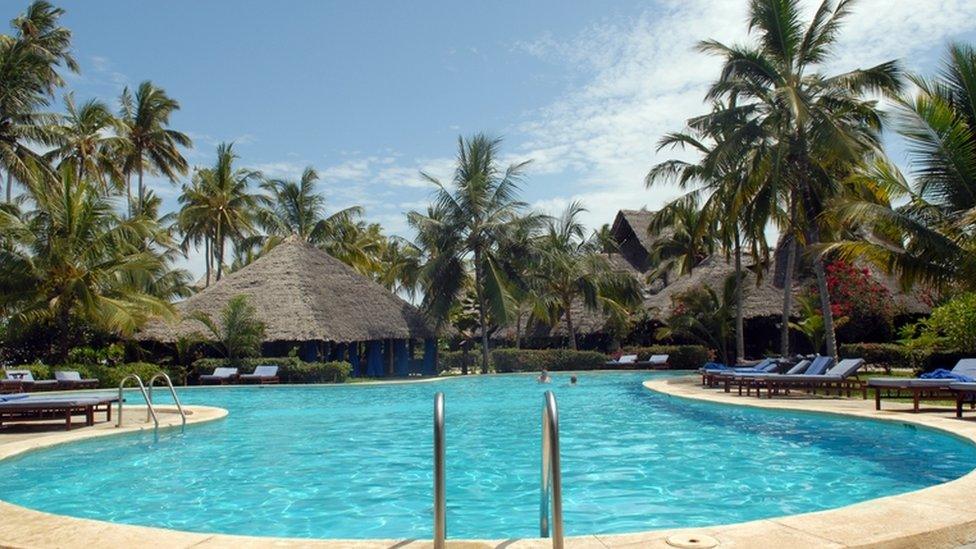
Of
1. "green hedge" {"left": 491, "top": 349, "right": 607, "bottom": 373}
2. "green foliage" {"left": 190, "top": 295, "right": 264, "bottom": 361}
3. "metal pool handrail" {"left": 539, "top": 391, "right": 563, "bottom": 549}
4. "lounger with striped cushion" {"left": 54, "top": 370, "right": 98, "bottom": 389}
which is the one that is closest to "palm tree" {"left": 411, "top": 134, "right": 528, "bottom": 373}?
"green hedge" {"left": 491, "top": 349, "right": 607, "bottom": 373}

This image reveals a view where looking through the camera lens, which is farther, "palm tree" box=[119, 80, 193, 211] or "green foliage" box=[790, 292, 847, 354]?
"palm tree" box=[119, 80, 193, 211]

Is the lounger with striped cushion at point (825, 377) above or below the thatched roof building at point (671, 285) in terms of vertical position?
below

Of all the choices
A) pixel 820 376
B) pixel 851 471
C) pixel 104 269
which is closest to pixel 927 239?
pixel 820 376

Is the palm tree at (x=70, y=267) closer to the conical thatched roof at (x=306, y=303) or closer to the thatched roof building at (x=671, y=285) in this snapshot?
the conical thatched roof at (x=306, y=303)

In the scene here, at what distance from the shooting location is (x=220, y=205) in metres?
36.3

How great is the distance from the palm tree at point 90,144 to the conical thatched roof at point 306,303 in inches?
329

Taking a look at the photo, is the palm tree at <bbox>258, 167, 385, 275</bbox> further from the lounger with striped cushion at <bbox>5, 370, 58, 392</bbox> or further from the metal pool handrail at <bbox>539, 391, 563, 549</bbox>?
the metal pool handrail at <bbox>539, 391, 563, 549</bbox>

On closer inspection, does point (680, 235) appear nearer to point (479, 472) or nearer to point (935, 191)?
point (935, 191)

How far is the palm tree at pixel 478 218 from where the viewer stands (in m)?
28.9

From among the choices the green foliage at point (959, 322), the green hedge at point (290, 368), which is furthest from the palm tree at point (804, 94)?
the green hedge at point (290, 368)

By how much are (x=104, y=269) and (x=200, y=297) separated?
7.16 meters

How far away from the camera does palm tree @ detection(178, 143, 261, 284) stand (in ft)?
119

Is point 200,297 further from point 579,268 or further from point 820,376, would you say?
point 820,376

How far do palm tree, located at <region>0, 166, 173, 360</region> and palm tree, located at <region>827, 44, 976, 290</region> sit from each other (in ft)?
60.7
